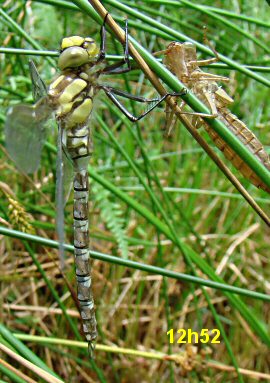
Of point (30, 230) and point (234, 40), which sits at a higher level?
point (234, 40)

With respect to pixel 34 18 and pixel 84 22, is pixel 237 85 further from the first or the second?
pixel 34 18

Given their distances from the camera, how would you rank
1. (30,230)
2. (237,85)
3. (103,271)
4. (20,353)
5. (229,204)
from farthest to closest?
(237,85)
(229,204)
(103,271)
(30,230)
(20,353)

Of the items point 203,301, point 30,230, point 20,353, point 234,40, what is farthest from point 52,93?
point 234,40

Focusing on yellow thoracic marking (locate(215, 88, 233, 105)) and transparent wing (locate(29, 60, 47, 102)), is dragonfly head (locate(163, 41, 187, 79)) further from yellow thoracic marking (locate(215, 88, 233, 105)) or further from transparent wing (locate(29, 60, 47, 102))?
transparent wing (locate(29, 60, 47, 102))

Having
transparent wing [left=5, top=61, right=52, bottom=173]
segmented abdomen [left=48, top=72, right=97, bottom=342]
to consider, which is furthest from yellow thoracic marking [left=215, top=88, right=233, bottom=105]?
transparent wing [left=5, top=61, right=52, bottom=173]
